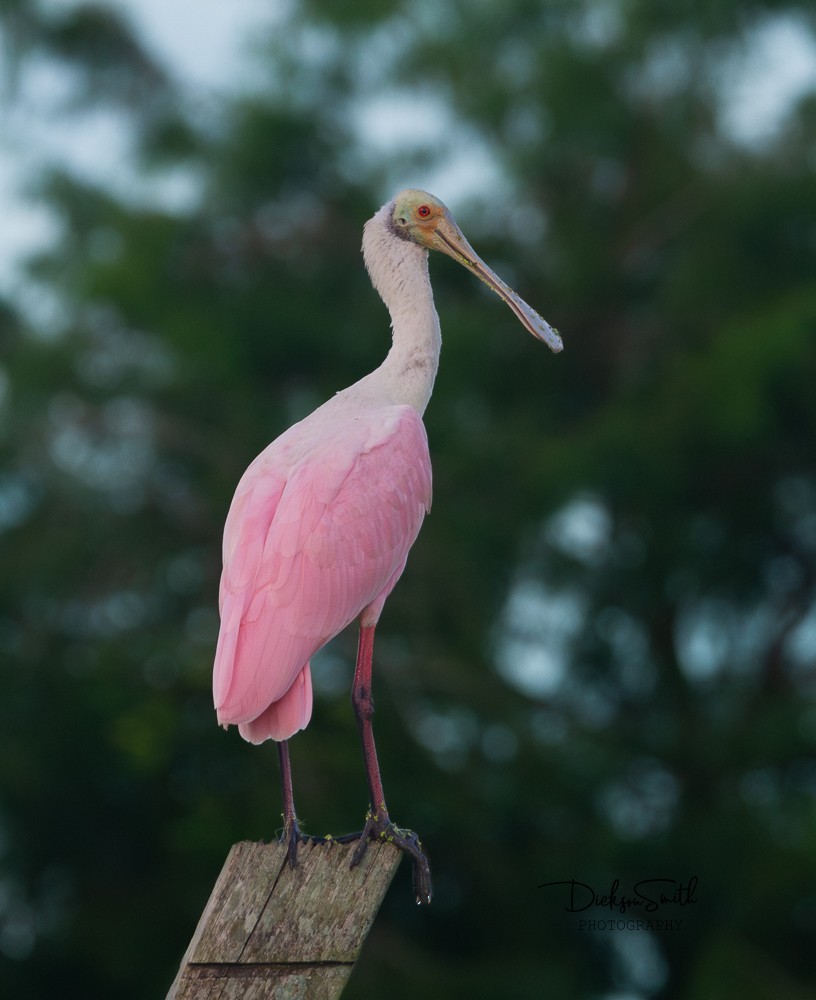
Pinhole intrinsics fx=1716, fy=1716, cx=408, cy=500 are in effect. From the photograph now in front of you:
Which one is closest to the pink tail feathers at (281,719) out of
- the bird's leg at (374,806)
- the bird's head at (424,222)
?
the bird's leg at (374,806)

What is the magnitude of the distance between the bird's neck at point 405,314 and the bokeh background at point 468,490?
20.0ft

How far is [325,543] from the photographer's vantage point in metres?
4.04

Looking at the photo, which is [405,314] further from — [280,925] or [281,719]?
[280,925]

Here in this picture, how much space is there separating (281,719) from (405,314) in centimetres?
133

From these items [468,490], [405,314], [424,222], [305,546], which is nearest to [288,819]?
[305,546]

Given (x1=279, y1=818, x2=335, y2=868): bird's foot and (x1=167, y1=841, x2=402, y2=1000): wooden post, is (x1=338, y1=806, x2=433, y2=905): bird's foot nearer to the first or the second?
(x1=279, y1=818, x2=335, y2=868): bird's foot

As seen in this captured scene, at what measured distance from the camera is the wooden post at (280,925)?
2.90 m

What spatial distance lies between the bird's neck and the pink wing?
0.14m

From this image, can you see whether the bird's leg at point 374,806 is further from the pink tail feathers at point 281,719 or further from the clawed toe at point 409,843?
the pink tail feathers at point 281,719

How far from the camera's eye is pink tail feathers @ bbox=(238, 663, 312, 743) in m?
3.72

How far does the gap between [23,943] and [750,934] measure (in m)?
4.85

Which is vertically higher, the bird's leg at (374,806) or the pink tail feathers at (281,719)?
the pink tail feathers at (281,719)

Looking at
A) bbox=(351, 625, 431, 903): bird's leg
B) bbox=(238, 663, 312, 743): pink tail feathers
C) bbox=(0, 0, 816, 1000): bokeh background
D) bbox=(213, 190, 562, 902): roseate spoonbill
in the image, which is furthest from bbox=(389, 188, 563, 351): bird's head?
bbox=(0, 0, 816, 1000): bokeh background

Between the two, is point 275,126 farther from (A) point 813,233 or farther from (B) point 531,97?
(A) point 813,233
